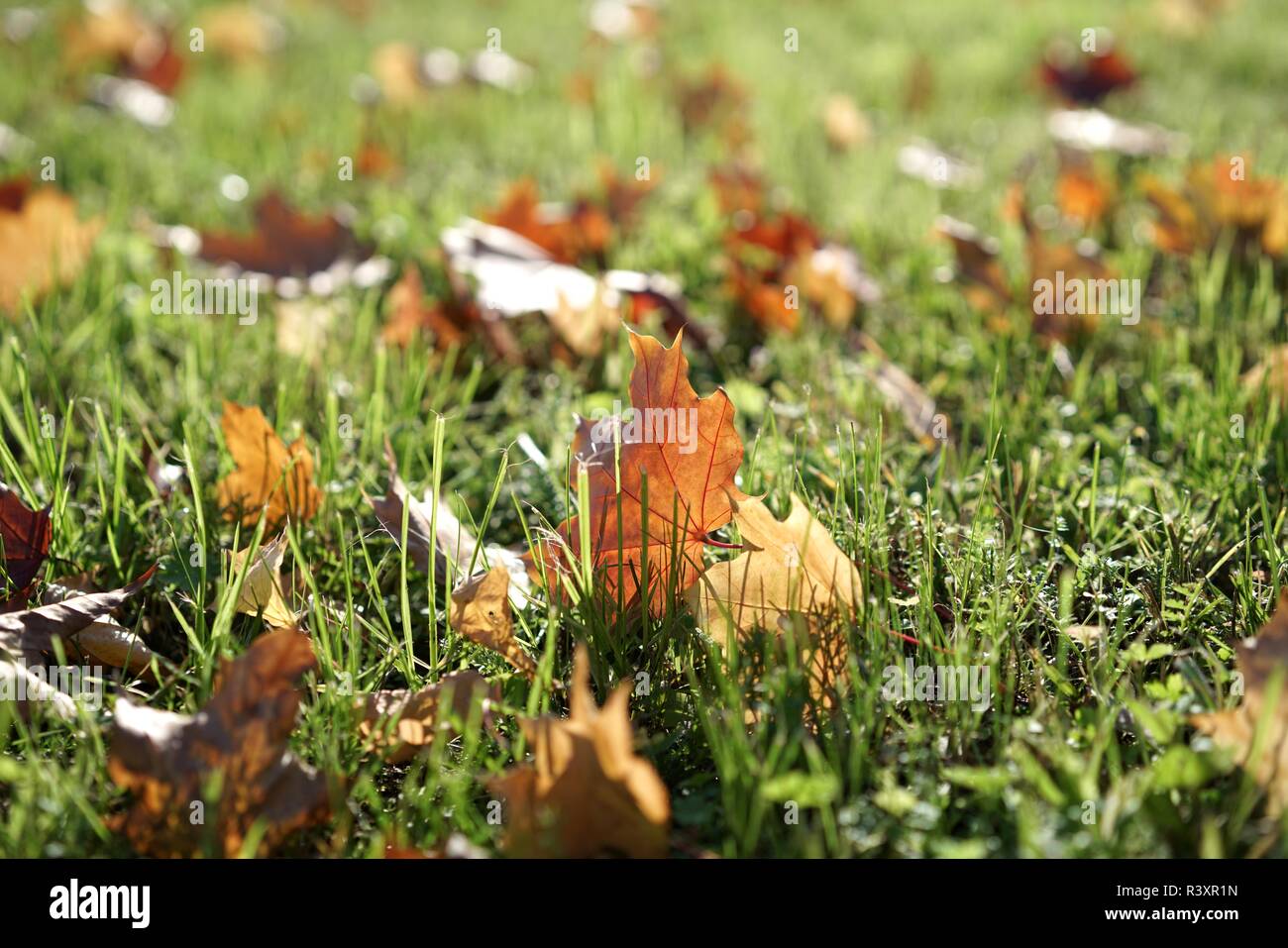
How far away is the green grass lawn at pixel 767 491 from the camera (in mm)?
1092

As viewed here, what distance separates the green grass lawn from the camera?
1092 mm

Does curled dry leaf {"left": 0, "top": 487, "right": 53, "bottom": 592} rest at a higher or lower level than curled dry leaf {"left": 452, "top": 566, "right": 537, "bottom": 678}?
higher

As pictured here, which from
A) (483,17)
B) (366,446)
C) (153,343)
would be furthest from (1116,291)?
(483,17)

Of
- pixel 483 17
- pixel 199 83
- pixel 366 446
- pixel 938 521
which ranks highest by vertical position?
pixel 483 17

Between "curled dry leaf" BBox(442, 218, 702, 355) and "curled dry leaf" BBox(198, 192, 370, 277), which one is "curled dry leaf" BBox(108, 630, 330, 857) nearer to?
"curled dry leaf" BBox(442, 218, 702, 355)

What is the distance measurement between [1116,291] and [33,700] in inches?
77.5

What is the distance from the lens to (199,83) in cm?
397

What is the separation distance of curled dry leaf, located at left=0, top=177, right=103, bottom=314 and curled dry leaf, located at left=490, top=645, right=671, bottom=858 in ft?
5.16

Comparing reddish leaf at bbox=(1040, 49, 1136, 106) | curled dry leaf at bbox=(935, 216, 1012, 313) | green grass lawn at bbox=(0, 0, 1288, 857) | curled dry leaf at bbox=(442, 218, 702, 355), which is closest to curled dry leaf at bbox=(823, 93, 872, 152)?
green grass lawn at bbox=(0, 0, 1288, 857)

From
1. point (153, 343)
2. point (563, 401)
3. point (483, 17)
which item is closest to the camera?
point (563, 401)

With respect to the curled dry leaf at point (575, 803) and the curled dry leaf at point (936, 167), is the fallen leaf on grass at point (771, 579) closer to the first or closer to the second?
the curled dry leaf at point (575, 803)

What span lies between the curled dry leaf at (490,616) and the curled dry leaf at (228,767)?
0.77 feet

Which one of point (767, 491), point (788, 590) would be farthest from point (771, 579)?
point (767, 491)
